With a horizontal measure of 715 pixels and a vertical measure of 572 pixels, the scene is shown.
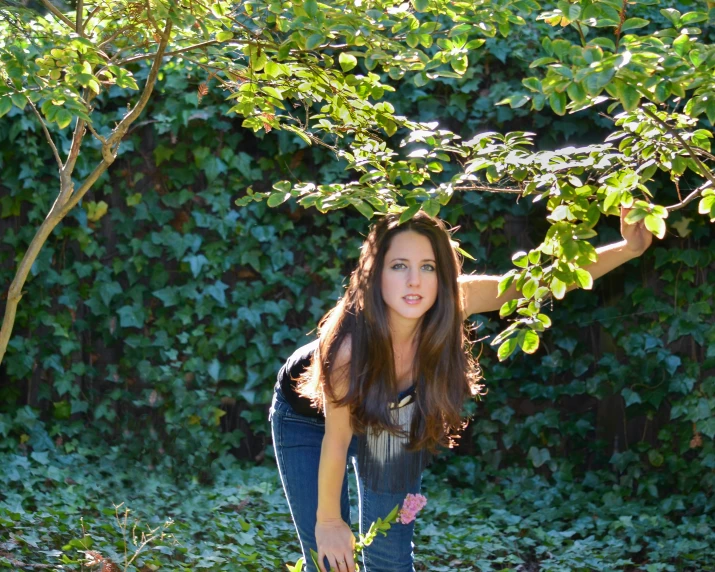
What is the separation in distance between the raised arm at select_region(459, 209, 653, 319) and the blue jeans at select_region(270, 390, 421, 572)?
532mm

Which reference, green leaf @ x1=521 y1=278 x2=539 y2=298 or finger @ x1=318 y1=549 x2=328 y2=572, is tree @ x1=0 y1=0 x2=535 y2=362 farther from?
finger @ x1=318 y1=549 x2=328 y2=572

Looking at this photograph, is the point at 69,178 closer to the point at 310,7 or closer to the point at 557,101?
the point at 310,7

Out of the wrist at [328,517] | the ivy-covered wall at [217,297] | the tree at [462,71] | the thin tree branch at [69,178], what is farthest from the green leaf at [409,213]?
the ivy-covered wall at [217,297]

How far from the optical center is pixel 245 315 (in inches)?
176

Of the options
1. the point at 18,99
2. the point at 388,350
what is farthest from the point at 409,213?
the point at 18,99

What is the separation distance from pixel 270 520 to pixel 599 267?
218cm

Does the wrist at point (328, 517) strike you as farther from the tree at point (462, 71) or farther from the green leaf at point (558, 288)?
the green leaf at point (558, 288)

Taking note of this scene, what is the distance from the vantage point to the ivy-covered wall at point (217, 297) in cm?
439

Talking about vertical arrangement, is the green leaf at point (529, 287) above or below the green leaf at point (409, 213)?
below

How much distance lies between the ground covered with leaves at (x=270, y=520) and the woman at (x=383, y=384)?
3.46 feet

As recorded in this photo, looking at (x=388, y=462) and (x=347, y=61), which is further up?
(x=347, y=61)

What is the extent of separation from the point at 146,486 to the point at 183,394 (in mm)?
530

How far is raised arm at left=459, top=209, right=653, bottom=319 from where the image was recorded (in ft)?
6.95

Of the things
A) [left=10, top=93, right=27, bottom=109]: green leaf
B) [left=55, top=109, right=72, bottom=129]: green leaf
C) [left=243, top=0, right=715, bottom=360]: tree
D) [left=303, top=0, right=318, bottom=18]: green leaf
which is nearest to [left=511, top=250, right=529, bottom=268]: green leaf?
[left=243, top=0, right=715, bottom=360]: tree
